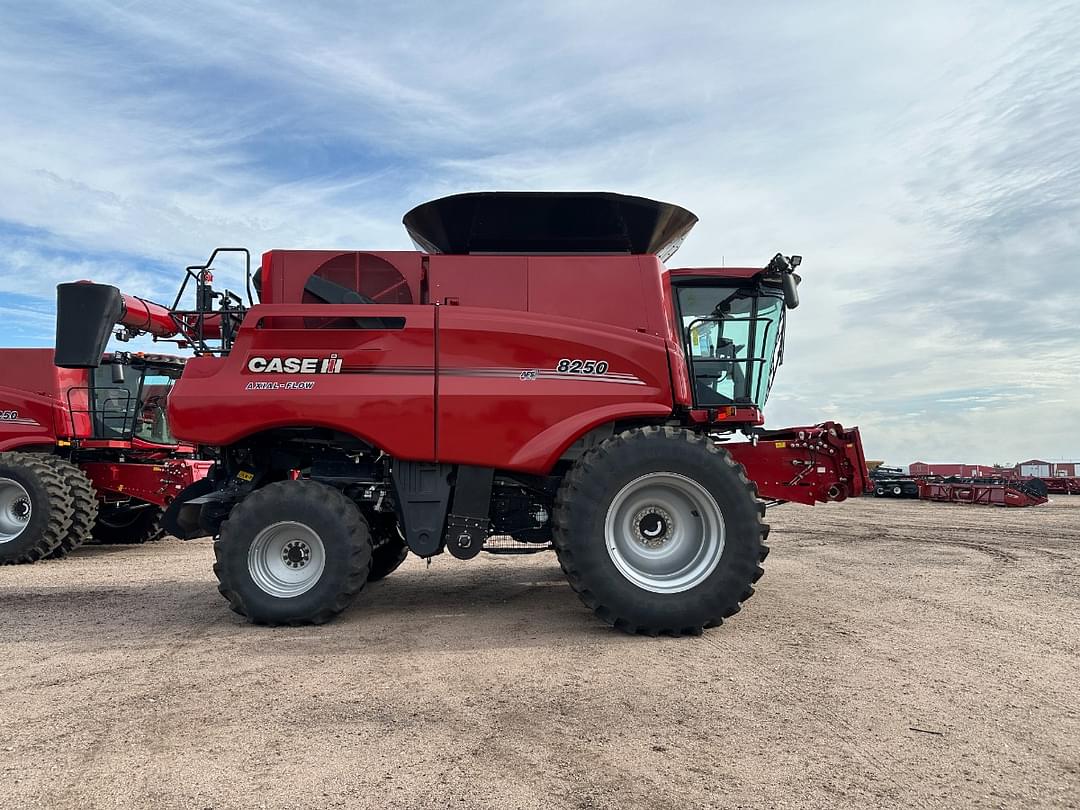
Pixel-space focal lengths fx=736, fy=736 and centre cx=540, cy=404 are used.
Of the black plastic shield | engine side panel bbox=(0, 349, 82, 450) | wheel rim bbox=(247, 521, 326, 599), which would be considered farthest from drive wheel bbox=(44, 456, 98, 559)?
wheel rim bbox=(247, 521, 326, 599)

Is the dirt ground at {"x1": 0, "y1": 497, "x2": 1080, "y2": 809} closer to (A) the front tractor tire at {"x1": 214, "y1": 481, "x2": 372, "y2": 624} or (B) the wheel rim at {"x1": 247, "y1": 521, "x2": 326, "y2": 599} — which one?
(A) the front tractor tire at {"x1": 214, "y1": 481, "x2": 372, "y2": 624}

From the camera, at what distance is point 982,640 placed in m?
5.05

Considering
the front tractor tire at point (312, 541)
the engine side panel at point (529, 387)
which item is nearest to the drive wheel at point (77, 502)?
the front tractor tire at point (312, 541)

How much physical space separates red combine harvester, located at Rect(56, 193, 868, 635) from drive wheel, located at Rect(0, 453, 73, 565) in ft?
16.2

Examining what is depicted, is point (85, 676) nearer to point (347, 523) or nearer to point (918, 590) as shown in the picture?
point (347, 523)

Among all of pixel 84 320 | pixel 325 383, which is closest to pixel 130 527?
pixel 84 320

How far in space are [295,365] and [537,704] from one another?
3.19m

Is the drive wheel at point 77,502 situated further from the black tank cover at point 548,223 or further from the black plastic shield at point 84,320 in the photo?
the black tank cover at point 548,223

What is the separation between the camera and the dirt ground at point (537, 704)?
2.89m

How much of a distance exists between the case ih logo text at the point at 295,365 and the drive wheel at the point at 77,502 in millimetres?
6046

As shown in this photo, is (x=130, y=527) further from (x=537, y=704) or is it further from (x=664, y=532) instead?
(x=537, y=704)

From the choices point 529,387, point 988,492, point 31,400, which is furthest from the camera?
point 988,492

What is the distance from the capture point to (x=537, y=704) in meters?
3.82

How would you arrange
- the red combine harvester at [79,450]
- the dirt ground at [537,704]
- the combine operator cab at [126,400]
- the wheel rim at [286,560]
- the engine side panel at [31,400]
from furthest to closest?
the combine operator cab at [126,400] < the engine side panel at [31,400] < the red combine harvester at [79,450] < the wheel rim at [286,560] < the dirt ground at [537,704]
